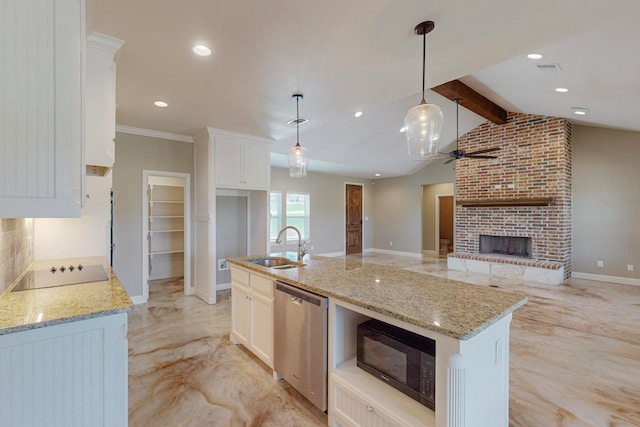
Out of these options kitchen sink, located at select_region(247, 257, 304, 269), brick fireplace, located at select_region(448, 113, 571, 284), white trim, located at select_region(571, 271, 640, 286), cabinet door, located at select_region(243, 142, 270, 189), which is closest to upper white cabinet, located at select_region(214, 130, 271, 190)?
cabinet door, located at select_region(243, 142, 270, 189)

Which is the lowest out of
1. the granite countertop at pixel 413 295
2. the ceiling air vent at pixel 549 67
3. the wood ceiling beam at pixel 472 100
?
the granite countertop at pixel 413 295

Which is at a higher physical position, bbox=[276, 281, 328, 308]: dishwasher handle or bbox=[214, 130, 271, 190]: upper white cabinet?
bbox=[214, 130, 271, 190]: upper white cabinet

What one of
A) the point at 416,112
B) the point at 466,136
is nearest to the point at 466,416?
the point at 416,112

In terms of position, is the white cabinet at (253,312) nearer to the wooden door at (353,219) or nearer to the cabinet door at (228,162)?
Result: the cabinet door at (228,162)

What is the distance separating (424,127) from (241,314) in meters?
2.32

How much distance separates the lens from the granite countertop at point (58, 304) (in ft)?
4.31

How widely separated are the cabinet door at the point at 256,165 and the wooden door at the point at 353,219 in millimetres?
4673

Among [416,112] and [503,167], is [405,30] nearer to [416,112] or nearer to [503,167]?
[416,112]

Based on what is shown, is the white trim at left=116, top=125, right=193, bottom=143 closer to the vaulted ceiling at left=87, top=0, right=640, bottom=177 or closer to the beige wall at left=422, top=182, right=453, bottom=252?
the vaulted ceiling at left=87, top=0, right=640, bottom=177

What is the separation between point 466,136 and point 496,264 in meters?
2.96

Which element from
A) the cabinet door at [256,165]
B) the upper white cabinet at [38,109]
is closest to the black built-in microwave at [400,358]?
the upper white cabinet at [38,109]

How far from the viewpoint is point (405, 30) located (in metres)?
2.01

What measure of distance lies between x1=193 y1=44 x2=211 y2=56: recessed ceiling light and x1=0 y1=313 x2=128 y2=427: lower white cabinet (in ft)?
6.18

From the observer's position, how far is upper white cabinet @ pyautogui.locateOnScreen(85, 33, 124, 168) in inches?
80.2
